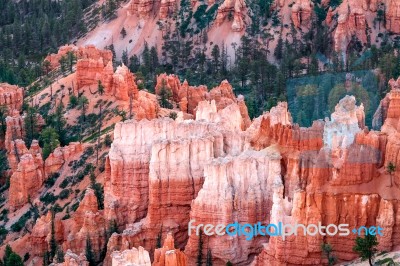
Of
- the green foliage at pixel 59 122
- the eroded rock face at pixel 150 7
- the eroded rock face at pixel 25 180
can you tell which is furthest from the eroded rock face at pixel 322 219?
the eroded rock face at pixel 150 7

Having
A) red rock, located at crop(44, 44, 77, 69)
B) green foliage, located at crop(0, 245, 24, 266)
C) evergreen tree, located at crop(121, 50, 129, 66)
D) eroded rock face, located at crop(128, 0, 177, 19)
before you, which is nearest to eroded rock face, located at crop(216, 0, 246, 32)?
eroded rock face, located at crop(128, 0, 177, 19)

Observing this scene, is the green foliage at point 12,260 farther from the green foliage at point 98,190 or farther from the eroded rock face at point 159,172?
the green foliage at point 98,190

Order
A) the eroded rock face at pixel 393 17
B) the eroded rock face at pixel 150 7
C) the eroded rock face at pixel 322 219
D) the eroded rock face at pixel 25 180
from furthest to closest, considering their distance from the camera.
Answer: the eroded rock face at pixel 150 7 → the eroded rock face at pixel 393 17 → the eroded rock face at pixel 25 180 → the eroded rock face at pixel 322 219

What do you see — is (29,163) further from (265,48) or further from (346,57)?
(265,48)

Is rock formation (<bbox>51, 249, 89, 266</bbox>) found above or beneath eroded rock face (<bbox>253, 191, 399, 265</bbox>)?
beneath

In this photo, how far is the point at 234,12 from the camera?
114 m

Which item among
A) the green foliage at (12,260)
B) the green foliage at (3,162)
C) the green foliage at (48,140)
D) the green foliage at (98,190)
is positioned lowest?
the green foliage at (12,260)

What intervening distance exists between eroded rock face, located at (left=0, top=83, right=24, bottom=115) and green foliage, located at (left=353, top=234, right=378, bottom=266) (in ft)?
149

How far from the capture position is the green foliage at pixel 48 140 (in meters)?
68.1

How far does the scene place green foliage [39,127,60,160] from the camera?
68.1 m

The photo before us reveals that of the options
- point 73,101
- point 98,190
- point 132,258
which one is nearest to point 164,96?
point 73,101

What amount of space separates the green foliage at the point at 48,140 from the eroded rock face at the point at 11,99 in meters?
7.76

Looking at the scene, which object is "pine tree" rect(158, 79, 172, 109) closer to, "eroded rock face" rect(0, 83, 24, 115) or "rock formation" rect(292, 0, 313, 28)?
"eroded rock face" rect(0, 83, 24, 115)

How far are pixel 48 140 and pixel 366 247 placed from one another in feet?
124
